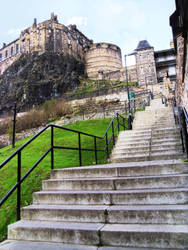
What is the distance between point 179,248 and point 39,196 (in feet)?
7.82

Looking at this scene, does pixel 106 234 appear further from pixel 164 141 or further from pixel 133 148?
pixel 164 141

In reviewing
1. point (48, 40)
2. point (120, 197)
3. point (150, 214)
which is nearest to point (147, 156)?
point (120, 197)

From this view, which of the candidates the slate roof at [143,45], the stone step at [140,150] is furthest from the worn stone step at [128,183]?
the slate roof at [143,45]

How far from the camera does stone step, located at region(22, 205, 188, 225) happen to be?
2521mm

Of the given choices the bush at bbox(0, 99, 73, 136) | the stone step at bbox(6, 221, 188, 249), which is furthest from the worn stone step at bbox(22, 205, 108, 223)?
the bush at bbox(0, 99, 73, 136)

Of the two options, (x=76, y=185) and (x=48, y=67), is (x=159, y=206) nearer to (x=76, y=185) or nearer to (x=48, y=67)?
(x=76, y=185)

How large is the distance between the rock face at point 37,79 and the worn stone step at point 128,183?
46.4 m

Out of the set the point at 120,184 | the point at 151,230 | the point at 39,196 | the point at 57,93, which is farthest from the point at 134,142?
the point at 57,93

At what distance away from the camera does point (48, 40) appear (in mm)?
57969

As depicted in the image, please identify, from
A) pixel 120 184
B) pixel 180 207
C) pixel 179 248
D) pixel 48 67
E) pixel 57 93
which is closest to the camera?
pixel 179 248

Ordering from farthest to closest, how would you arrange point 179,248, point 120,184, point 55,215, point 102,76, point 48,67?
point 102,76 → point 48,67 → point 120,184 → point 55,215 → point 179,248

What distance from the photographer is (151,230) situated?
231 centimetres

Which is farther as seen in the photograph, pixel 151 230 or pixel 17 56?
pixel 17 56

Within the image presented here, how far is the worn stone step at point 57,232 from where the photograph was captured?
97.7 inches
